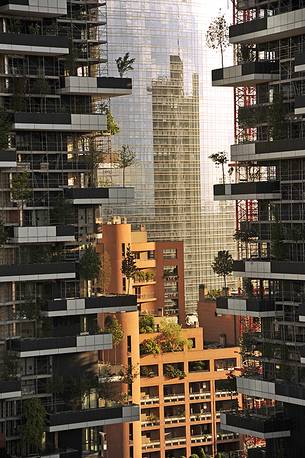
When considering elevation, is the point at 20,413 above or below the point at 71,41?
below

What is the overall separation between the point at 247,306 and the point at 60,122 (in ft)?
18.5

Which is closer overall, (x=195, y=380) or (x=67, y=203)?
(x=67, y=203)

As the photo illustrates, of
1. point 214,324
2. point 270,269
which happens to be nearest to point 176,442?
point 214,324

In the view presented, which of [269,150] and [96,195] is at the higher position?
[269,150]

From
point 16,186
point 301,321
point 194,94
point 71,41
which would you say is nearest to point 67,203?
point 16,186

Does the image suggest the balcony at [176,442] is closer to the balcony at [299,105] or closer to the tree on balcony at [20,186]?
the tree on balcony at [20,186]

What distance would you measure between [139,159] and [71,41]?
46357 mm

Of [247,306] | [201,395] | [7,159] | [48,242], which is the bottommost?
[201,395]

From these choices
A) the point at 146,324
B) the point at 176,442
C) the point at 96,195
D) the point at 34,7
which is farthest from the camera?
the point at 146,324

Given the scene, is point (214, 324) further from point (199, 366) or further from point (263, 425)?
point (263, 425)

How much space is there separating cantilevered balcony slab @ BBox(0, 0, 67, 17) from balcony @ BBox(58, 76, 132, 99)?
1.42 metres

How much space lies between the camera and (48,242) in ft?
102

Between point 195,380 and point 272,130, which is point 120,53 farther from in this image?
point 272,130

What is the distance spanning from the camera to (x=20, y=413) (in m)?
31.0
